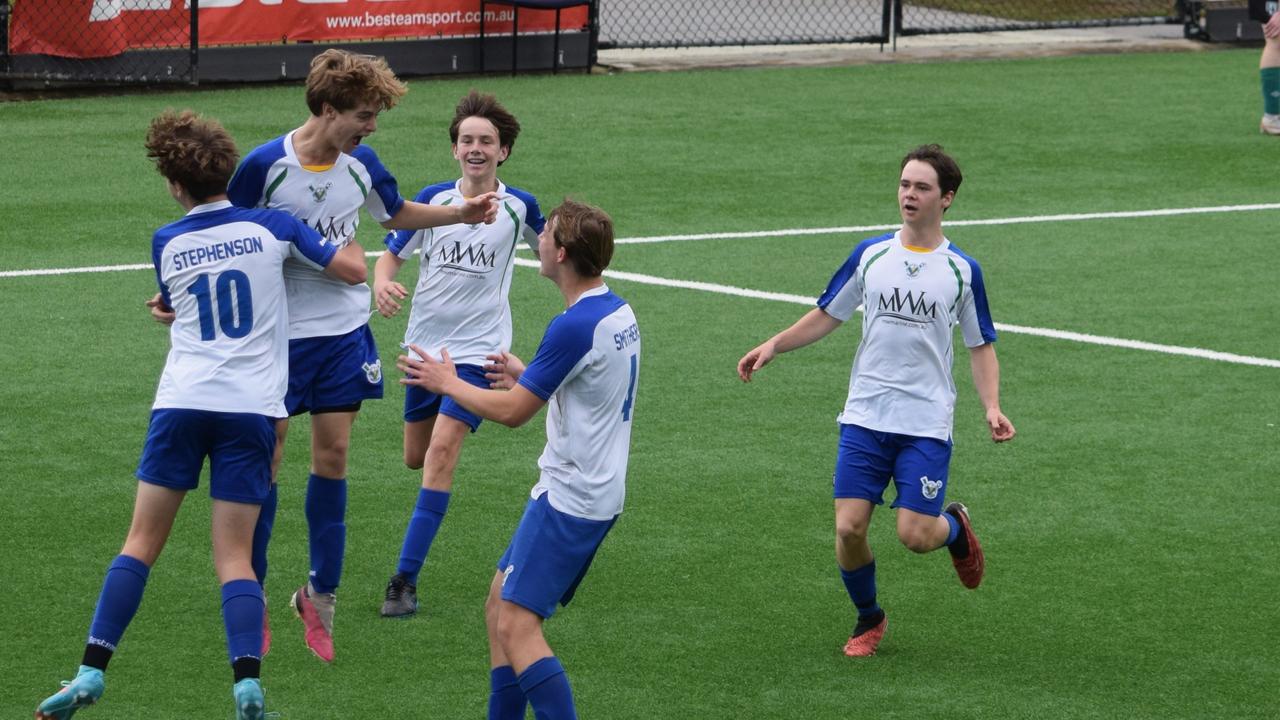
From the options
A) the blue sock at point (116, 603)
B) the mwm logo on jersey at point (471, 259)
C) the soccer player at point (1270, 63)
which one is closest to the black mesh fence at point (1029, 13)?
the soccer player at point (1270, 63)

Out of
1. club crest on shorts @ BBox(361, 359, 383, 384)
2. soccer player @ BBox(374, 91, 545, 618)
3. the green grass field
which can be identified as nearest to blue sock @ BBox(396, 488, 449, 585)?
soccer player @ BBox(374, 91, 545, 618)

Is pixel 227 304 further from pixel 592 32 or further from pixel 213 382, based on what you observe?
pixel 592 32

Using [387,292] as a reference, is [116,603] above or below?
below

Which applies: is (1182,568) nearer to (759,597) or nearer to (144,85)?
(759,597)

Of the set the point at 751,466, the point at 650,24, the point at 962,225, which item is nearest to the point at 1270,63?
the point at 962,225

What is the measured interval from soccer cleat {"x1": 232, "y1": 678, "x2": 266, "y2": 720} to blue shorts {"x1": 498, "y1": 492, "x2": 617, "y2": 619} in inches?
33.4

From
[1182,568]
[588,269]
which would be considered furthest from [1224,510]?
[588,269]

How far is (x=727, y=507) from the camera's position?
8938mm

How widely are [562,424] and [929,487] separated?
5.92 feet

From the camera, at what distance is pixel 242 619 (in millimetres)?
6176

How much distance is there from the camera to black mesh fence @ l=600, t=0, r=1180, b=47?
2347 centimetres

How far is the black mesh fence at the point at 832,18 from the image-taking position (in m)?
23.5

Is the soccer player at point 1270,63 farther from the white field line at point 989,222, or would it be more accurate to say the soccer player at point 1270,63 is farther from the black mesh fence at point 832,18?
the black mesh fence at point 832,18

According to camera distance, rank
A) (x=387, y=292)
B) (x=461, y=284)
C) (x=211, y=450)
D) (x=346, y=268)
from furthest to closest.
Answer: (x=461, y=284), (x=387, y=292), (x=346, y=268), (x=211, y=450)
